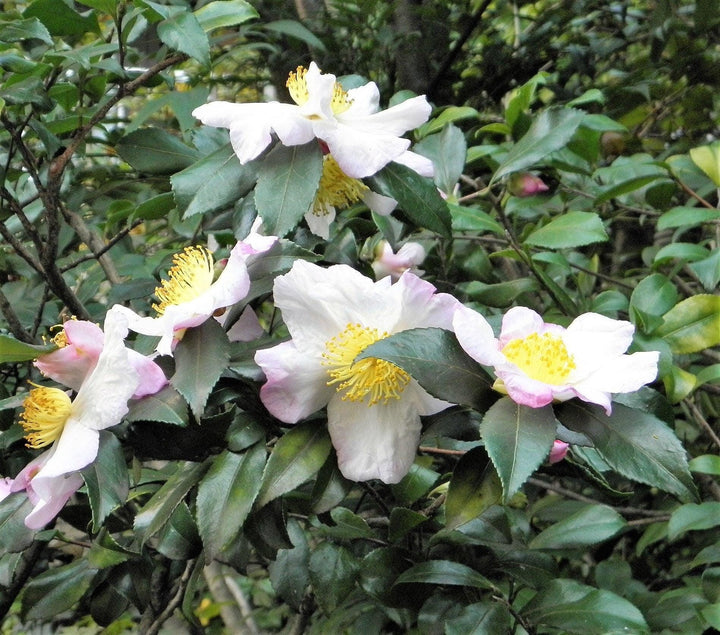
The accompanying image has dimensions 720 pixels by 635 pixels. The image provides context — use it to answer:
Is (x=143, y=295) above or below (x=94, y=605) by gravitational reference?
above

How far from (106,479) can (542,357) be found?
0.33 meters

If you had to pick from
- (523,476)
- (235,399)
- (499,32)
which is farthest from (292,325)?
(499,32)

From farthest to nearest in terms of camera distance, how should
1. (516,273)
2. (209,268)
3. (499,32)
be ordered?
(499,32)
(516,273)
(209,268)

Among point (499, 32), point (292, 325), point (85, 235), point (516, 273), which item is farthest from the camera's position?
point (499, 32)

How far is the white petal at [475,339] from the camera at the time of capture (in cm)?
48

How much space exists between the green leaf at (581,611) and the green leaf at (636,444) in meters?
0.24

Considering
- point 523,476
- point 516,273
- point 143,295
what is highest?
point 523,476

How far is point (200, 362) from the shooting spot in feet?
1.75

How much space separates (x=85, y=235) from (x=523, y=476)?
0.84 meters

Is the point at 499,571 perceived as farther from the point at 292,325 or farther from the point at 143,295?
the point at 143,295

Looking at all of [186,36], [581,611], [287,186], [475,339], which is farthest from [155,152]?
[581,611]

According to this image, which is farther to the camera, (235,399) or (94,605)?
(94,605)

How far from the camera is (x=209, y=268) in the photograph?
0.66 m

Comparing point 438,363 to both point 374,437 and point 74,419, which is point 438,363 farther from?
point 74,419
